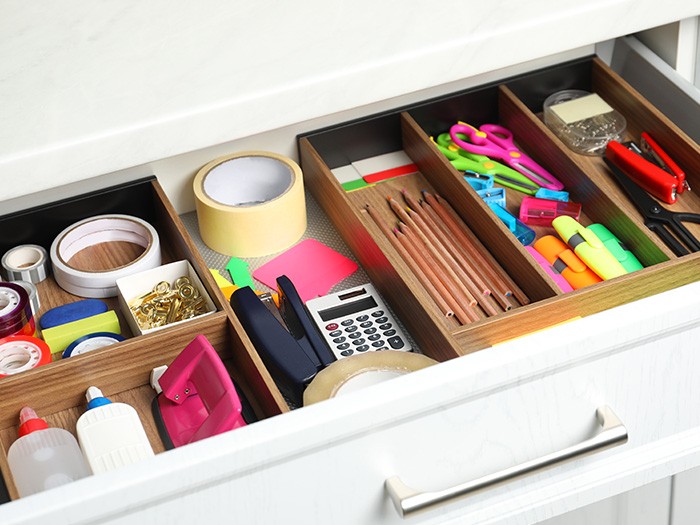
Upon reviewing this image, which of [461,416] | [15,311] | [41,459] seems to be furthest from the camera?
[15,311]

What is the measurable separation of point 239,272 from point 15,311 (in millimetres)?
251

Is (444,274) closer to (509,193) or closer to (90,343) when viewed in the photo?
(509,193)

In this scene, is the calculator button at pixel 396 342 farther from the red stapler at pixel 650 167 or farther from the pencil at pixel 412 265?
the red stapler at pixel 650 167

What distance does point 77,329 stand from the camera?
1.10m

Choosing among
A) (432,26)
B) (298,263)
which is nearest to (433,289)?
(298,263)

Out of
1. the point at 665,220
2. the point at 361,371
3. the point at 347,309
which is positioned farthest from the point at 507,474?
the point at 665,220

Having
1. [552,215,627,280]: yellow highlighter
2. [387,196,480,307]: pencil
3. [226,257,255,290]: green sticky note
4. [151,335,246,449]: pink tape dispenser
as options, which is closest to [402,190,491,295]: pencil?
[387,196,480,307]: pencil

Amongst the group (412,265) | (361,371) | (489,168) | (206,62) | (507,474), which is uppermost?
(206,62)

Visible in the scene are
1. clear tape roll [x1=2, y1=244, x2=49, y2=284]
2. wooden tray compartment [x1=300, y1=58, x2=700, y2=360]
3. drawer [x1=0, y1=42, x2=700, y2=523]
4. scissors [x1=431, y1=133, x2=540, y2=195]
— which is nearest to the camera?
drawer [x1=0, y1=42, x2=700, y2=523]

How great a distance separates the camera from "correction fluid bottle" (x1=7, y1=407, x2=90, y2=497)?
97 centimetres

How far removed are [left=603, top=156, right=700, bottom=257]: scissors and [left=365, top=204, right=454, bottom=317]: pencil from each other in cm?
26

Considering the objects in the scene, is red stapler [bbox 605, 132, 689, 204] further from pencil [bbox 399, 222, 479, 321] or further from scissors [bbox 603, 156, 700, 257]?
pencil [bbox 399, 222, 479, 321]

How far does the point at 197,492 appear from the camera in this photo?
0.81 m

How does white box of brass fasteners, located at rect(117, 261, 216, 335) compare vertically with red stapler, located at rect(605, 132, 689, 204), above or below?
above
